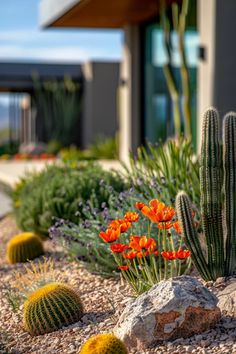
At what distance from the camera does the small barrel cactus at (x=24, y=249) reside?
7.91 metres

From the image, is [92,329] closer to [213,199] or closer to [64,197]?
[213,199]

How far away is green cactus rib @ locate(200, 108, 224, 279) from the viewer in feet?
18.3

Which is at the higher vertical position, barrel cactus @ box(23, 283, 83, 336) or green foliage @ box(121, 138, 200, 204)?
green foliage @ box(121, 138, 200, 204)

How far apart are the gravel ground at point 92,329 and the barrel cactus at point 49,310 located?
0.06 meters

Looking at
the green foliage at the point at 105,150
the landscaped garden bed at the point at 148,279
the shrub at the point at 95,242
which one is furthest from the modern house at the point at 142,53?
the shrub at the point at 95,242

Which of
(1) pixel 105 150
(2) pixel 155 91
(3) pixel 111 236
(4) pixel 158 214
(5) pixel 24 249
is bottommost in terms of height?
(1) pixel 105 150

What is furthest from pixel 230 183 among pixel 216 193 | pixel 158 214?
pixel 158 214

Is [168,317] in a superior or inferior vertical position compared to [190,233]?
inferior

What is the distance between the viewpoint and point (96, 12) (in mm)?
16453

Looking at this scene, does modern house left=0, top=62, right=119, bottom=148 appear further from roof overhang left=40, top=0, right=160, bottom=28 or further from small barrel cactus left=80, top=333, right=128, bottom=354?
small barrel cactus left=80, top=333, right=128, bottom=354

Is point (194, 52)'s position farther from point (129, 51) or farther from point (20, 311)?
point (20, 311)

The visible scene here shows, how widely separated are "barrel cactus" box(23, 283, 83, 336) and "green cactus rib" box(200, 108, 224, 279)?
3.40 ft

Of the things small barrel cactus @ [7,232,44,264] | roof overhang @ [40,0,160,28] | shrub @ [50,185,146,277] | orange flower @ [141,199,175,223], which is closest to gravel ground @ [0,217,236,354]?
shrub @ [50,185,146,277]

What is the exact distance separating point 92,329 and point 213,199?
4.14ft
